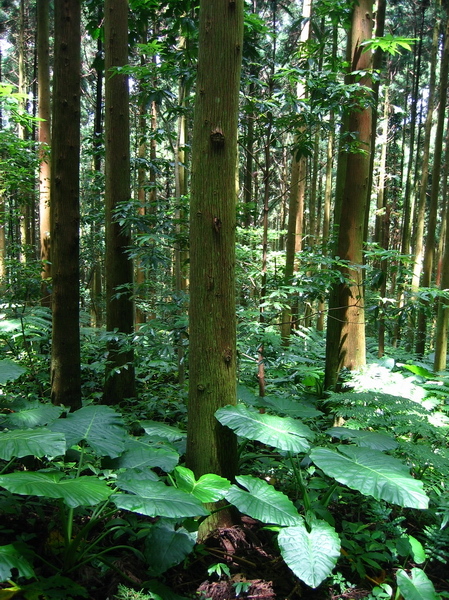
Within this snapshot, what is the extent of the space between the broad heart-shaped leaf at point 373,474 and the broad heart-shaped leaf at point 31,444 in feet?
4.43

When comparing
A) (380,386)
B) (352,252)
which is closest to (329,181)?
(352,252)

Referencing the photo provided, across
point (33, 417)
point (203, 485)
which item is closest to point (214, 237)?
point (203, 485)

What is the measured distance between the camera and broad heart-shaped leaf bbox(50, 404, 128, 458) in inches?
89.5

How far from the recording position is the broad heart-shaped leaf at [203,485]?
2.01 metres

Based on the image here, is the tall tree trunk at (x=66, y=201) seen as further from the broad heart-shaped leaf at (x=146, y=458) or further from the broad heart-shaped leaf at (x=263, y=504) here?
the broad heart-shaped leaf at (x=263, y=504)

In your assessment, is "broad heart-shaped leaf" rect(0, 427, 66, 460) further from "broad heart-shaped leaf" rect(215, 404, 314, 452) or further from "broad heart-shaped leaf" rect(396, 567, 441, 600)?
"broad heart-shaped leaf" rect(396, 567, 441, 600)

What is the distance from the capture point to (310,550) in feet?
6.33

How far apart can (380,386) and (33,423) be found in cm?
322

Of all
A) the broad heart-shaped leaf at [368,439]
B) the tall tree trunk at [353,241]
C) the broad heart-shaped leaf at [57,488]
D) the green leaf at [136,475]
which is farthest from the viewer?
the tall tree trunk at [353,241]

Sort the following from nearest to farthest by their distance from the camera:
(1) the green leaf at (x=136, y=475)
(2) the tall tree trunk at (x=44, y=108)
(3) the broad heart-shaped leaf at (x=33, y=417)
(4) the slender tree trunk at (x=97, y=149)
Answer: (1) the green leaf at (x=136, y=475), (3) the broad heart-shaped leaf at (x=33, y=417), (4) the slender tree trunk at (x=97, y=149), (2) the tall tree trunk at (x=44, y=108)

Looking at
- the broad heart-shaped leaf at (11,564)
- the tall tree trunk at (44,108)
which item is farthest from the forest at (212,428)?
the tall tree trunk at (44,108)

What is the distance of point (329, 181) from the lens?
13453 millimetres

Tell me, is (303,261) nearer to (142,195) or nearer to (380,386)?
(380,386)


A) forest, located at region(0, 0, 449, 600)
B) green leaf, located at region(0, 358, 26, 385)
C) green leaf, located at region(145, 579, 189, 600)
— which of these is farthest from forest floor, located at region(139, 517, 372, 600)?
green leaf, located at region(0, 358, 26, 385)
